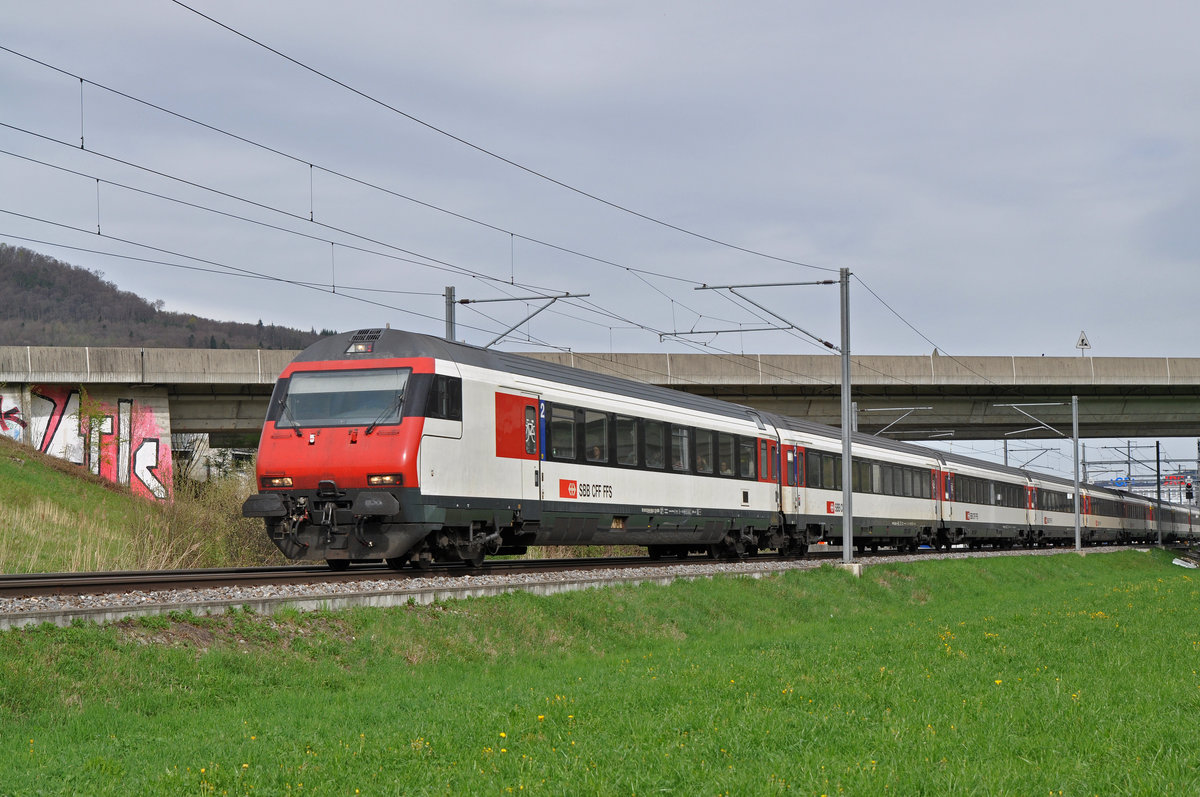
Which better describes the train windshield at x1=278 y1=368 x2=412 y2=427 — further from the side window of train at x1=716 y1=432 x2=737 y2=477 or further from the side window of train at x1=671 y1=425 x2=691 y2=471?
the side window of train at x1=716 y1=432 x2=737 y2=477

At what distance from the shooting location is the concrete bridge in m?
40.3

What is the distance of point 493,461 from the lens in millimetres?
17922

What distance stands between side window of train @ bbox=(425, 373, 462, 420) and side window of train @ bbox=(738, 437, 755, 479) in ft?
35.9

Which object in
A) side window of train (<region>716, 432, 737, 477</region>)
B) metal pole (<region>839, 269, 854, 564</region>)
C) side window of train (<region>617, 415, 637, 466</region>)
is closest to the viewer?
side window of train (<region>617, 415, 637, 466</region>)

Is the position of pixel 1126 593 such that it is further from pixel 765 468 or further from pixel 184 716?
pixel 184 716

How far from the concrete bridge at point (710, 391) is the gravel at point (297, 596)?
23.8 metres

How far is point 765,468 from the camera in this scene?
28.2 meters

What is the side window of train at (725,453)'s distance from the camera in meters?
25.9

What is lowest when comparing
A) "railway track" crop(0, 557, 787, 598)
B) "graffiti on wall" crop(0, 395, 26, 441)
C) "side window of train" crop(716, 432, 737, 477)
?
"railway track" crop(0, 557, 787, 598)

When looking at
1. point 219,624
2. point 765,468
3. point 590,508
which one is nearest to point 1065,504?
point 765,468

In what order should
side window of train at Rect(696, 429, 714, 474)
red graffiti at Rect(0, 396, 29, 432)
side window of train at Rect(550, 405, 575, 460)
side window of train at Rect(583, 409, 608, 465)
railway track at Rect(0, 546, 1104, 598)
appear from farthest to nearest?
red graffiti at Rect(0, 396, 29, 432) < side window of train at Rect(696, 429, 714, 474) < side window of train at Rect(583, 409, 608, 465) < side window of train at Rect(550, 405, 575, 460) < railway track at Rect(0, 546, 1104, 598)

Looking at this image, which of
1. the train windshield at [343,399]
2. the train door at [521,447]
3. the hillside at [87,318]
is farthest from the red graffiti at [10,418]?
the hillside at [87,318]

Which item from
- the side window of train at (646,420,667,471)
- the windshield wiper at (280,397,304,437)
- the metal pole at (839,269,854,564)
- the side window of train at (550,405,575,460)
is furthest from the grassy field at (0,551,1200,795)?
the metal pole at (839,269,854,564)

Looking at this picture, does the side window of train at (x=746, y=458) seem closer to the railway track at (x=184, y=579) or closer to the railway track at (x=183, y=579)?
the railway track at (x=184, y=579)
